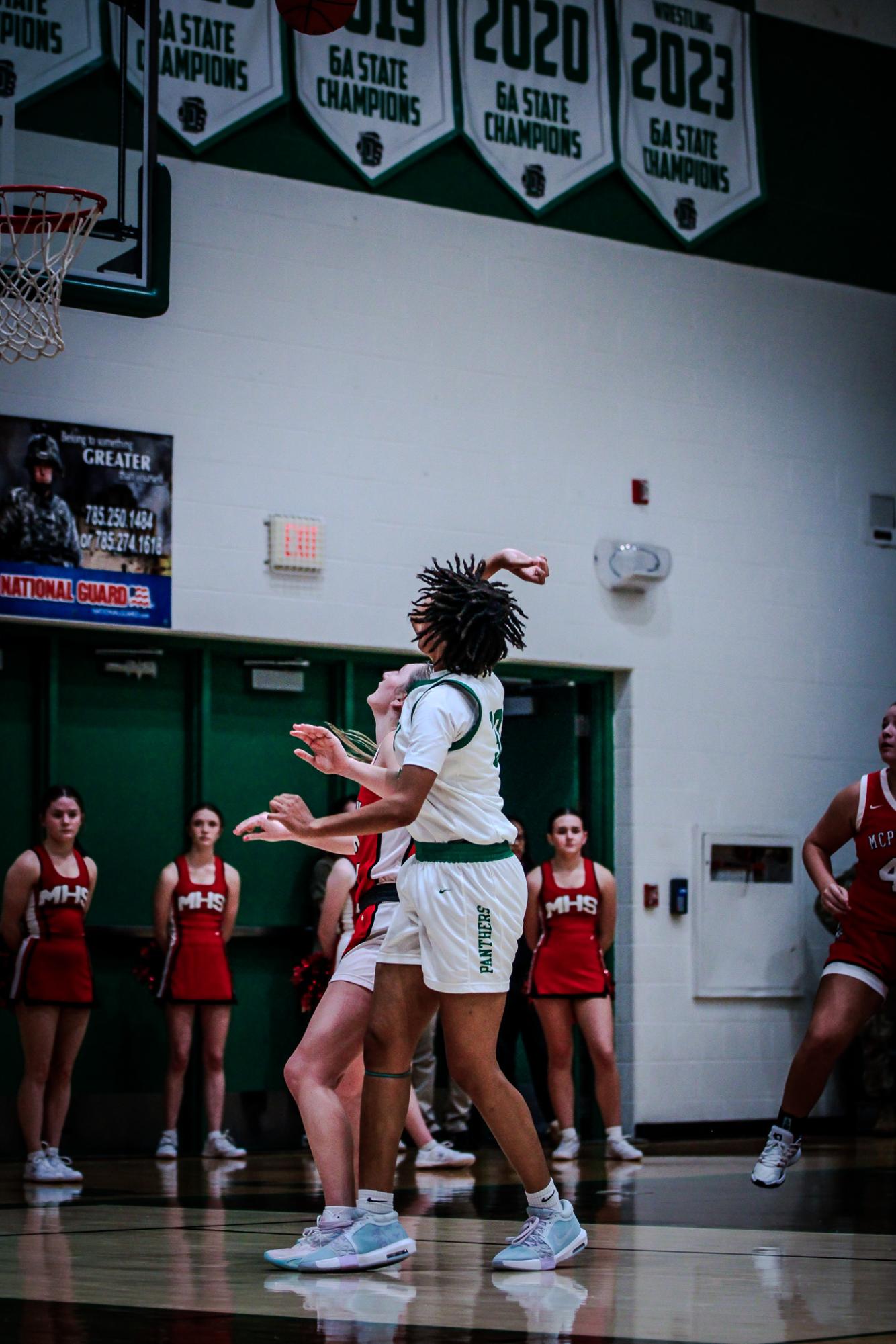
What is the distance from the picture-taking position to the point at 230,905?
9297 mm

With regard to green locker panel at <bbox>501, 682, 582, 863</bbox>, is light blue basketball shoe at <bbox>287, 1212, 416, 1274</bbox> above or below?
below

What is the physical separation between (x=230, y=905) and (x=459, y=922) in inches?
197

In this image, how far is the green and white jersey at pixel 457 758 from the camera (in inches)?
177

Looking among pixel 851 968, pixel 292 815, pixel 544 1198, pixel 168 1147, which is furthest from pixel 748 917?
pixel 292 815

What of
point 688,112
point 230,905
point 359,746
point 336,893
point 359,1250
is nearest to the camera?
point 359,1250

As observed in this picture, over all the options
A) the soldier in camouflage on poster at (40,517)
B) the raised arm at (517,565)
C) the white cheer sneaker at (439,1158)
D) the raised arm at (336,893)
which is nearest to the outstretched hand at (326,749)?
the raised arm at (517,565)

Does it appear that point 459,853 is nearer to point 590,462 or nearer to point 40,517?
point 40,517

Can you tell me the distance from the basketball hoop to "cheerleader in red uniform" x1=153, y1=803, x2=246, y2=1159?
286 centimetres

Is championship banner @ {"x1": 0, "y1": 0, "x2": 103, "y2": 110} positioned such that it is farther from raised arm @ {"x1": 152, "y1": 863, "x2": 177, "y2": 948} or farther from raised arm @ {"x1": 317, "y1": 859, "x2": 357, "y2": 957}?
raised arm @ {"x1": 317, "y1": 859, "x2": 357, "y2": 957}

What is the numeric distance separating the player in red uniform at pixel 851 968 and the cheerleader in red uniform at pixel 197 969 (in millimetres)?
3557

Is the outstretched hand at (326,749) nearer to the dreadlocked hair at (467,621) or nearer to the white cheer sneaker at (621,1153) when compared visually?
the dreadlocked hair at (467,621)

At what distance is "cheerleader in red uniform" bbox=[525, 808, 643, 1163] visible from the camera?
9.27m

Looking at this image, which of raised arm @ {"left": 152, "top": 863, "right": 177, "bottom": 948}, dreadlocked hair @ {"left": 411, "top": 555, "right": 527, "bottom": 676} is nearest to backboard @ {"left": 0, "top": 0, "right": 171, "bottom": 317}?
raised arm @ {"left": 152, "top": 863, "right": 177, "bottom": 948}

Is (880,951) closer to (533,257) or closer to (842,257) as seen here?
(533,257)
